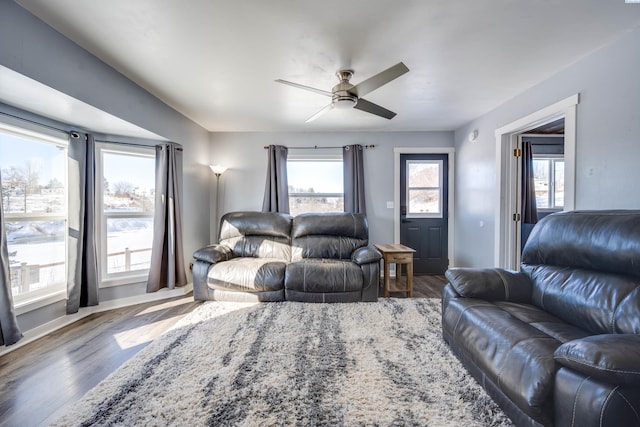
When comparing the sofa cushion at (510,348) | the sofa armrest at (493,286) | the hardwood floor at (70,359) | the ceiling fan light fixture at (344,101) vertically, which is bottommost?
the hardwood floor at (70,359)

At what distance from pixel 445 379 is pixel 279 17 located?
8.88 feet

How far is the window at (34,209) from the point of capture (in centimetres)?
234

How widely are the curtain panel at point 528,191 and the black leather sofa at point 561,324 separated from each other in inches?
107

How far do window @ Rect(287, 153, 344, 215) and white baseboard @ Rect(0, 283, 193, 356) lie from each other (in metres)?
2.20

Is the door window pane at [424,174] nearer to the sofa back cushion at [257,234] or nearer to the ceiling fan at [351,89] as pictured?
the ceiling fan at [351,89]

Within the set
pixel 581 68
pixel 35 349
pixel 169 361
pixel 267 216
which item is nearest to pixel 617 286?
pixel 581 68

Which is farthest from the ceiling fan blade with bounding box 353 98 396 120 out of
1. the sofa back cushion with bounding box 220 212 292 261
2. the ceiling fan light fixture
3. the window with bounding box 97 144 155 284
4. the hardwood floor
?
the hardwood floor

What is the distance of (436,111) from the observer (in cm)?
358

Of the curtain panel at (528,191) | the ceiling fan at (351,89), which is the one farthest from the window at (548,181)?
the ceiling fan at (351,89)

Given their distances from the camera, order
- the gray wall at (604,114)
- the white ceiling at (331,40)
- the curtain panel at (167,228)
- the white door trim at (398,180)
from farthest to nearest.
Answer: the white door trim at (398,180) → the curtain panel at (167,228) → the gray wall at (604,114) → the white ceiling at (331,40)

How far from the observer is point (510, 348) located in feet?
4.38

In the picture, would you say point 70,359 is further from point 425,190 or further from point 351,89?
point 425,190

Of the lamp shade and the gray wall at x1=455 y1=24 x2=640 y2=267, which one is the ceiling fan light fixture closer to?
the gray wall at x1=455 y1=24 x2=640 y2=267

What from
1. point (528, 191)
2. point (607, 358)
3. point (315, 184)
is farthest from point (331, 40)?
point (528, 191)
